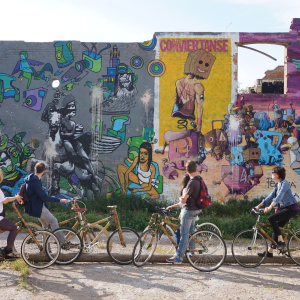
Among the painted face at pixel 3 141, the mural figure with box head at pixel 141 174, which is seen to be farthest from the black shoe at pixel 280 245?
the painted face at pixel 3 141

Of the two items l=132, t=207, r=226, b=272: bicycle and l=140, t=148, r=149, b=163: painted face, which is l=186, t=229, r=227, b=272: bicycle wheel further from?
l=140, t=148, r=149, b=163: painted face

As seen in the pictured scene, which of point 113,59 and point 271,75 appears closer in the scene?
point 113,59

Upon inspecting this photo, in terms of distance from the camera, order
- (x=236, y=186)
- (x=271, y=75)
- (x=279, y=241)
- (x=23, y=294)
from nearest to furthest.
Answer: (x=23, y=294), (x=279, y=241), (x=236, y=186), (x=271, y=75)

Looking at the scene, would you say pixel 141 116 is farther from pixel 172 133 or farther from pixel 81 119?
pixel 81 119

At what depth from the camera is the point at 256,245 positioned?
6.51 m

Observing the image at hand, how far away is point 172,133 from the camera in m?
11.9

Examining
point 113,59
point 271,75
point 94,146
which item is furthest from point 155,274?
point 271,75

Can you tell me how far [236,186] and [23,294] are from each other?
823 centimetres

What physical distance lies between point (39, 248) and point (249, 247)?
3.78m

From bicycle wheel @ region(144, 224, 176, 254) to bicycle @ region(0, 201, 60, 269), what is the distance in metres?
1.83

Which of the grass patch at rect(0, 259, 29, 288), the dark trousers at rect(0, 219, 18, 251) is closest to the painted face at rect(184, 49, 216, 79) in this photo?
the dark trousers at rect(0, 219, 18, 251)

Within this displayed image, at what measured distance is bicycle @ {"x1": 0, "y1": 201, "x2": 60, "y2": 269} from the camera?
6250 millimetres

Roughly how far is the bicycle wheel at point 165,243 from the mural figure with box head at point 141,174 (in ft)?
15.5

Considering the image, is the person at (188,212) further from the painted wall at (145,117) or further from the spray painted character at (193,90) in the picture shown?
the spray painted character at (193,90)
